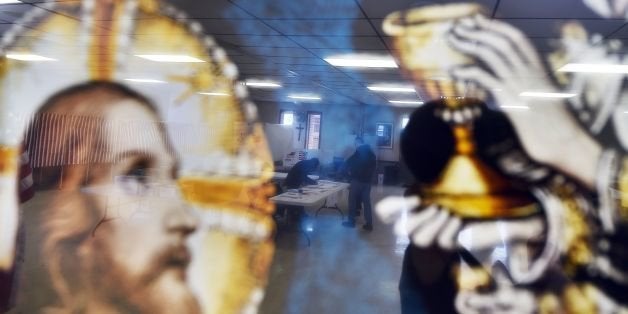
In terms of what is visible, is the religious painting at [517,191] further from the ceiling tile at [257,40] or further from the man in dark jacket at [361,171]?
the ceiling tile at [257,40]

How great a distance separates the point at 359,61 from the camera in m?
2.23

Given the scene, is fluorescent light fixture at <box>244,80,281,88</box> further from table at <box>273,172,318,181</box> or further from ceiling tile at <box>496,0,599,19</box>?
ceiling tile at <box>496,0,599,19</box>

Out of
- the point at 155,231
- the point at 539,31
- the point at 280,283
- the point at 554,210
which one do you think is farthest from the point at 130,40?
the point at 554,210

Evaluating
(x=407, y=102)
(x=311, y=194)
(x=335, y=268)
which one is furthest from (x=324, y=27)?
(x=335, y=268)

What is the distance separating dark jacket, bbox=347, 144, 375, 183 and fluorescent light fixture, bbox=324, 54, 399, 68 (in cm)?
68

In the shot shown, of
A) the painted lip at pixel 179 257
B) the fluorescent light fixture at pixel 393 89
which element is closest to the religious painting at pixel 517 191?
the fluorescent light fixture at pixel 393 89

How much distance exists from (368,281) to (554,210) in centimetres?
103

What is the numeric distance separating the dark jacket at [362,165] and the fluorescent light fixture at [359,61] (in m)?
0.68

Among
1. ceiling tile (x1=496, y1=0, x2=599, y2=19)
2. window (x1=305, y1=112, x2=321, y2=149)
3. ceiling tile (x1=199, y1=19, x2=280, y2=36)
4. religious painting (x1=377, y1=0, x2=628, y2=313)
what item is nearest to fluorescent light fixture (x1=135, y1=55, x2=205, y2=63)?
ceiling tile (x1=199, y1=19, x2=280, y2=36)

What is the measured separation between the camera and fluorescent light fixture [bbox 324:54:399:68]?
2105mm

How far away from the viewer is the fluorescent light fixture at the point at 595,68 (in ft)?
5.19

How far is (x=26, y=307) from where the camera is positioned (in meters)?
1.73

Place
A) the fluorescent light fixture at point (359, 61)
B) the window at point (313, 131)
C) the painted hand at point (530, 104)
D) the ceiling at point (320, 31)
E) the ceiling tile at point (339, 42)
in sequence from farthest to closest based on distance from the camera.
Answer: the fluorescent light fixture at point (359, 61) < the ceiling tile at point (339, 42) < the window at point (313, 131) < the ceiling at point (320, 31) < the painted hand at point (530, 104)

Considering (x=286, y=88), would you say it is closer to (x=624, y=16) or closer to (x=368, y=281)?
(x=368, y=281)
